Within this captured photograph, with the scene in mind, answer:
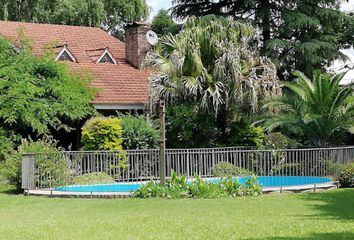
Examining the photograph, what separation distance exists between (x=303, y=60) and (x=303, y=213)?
19.7 m

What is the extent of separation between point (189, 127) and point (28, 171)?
8363mm

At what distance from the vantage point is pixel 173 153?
72.0 feet

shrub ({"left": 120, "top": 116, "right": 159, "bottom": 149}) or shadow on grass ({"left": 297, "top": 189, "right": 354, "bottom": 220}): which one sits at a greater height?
shrub ({"left": 120, "top": 116, "right": 159, "bottom": 149})

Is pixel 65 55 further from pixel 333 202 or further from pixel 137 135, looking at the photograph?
pixel 333 202

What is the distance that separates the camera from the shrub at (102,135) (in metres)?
24.2

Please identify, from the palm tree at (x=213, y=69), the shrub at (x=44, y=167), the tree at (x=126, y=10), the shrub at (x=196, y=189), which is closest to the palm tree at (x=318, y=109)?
the palm tree at (x=213, y=69)

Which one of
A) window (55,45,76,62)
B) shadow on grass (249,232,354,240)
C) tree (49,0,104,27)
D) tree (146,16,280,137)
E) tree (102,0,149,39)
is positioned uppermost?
tree (102,0,149,39)

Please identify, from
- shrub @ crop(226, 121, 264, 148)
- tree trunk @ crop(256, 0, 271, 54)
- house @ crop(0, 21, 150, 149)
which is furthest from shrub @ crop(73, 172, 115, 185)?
tree trunk @ crop(256, 0, 271, 54)

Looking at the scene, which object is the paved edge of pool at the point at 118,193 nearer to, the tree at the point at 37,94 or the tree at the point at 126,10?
the tree at the point at 37,94

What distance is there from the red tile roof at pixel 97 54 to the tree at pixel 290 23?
4800mm

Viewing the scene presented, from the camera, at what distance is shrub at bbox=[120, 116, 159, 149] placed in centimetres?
→ 2512

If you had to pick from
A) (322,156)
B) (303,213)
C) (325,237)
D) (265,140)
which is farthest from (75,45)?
(325,237)

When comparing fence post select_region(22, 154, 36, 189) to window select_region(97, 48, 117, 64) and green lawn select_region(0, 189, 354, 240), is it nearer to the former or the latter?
green lawn select_region(0, 189, 354, 240)

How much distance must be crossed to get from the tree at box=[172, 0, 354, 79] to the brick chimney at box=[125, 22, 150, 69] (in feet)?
12.0
